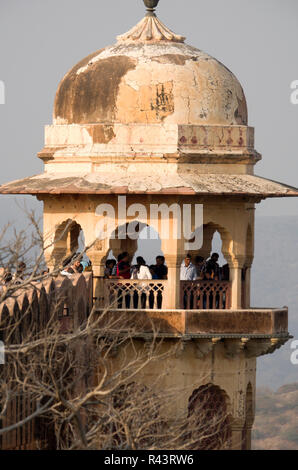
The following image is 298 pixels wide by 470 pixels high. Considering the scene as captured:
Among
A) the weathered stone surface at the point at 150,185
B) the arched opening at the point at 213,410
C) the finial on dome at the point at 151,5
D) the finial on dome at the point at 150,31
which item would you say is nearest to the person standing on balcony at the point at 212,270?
the weathered stone surface at the point at 150,185

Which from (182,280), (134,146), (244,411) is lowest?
(244,411)

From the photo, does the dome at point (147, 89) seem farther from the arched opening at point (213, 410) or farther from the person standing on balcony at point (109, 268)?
the arched opening at point (213, 410)

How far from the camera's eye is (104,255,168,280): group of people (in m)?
35.7

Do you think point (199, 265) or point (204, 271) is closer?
point (204, 271)

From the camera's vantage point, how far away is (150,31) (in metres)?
36.4

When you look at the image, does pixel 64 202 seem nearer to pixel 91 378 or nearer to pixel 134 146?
pixel 134 146

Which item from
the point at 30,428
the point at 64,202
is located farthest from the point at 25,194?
the point at 30,428

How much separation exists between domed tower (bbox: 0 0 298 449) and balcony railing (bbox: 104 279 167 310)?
0.03m

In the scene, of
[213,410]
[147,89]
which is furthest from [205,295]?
[147,89]

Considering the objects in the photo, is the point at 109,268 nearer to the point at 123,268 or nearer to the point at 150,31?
the point at 123,268

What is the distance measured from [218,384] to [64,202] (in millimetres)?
4202

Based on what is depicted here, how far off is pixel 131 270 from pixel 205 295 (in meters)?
1.39

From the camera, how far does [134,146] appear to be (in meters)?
35.2
